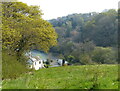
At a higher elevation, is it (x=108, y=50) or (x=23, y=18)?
(x=23, y=18)

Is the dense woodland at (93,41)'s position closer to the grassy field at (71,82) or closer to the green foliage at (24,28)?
the green foliage at (24,28)

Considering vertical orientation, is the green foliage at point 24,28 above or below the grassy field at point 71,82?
above

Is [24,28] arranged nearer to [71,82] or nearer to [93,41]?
[71,82]

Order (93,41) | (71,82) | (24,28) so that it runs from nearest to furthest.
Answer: (71,82) < (24,28) < (93,41)

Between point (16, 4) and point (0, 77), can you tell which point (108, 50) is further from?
point (0, 77)

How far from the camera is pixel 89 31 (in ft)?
220

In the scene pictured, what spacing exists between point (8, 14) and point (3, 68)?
13.0 m

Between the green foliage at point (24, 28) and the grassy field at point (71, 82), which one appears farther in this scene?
the green foliage at point (24, 28)

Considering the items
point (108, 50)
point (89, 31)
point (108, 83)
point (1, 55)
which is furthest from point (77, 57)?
point (108, 83)

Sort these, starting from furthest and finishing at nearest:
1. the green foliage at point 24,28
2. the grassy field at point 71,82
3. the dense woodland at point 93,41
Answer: the dense woodland at point 93,41
the green foliage at point 24,28
the grassy field at point 71,82

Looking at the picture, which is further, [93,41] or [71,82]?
[93,41]

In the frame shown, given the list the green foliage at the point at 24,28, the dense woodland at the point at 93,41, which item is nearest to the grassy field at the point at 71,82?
the green foliage at the point at 24,28

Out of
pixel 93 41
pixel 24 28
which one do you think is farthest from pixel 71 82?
pixel 93 41

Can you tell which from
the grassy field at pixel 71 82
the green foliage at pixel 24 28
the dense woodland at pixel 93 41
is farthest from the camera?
the dense woodland at pixel 93 41
